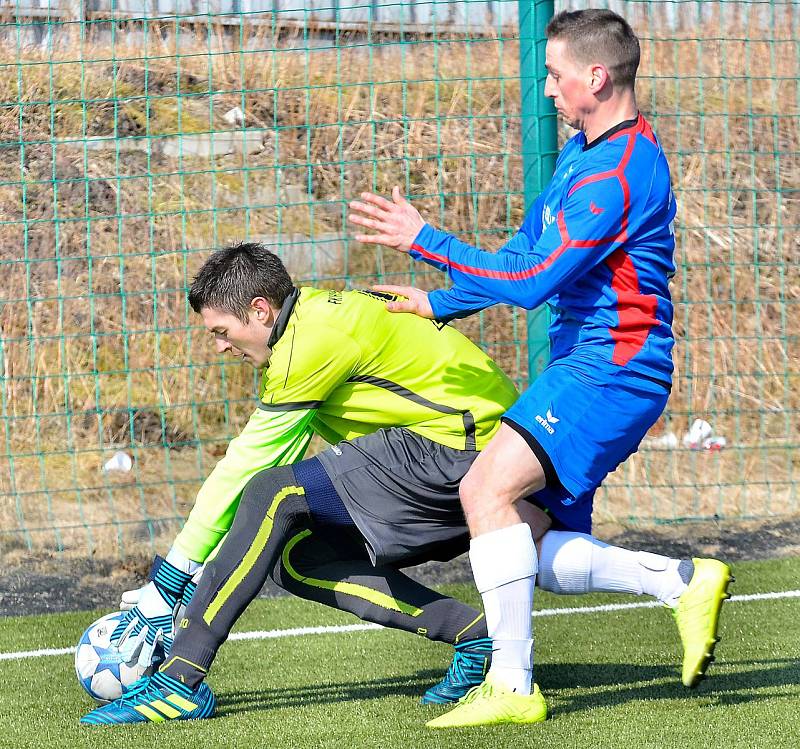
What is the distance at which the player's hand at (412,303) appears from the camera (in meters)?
3.47

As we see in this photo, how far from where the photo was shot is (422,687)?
374cm

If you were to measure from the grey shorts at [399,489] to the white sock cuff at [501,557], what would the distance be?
9.6 inches

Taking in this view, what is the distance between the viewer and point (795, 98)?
791cm

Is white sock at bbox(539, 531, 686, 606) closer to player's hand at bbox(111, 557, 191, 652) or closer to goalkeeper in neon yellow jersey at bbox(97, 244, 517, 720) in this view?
goalkeeper in neon yellow jersey at bbox(97, 244, 517, 720)

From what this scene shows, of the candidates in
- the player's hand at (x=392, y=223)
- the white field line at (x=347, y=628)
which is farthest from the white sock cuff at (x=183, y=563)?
the white field line at (x=347, y=628)

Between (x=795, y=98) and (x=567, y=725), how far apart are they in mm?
5861

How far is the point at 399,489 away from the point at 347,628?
57.3 inches

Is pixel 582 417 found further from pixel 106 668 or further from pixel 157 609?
pixel 106 668

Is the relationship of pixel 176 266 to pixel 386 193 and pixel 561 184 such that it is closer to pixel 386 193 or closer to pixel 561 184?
pixel 386 193

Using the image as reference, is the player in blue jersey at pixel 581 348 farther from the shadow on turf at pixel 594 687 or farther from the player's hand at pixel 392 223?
the shadow on turf at pixel 594 687

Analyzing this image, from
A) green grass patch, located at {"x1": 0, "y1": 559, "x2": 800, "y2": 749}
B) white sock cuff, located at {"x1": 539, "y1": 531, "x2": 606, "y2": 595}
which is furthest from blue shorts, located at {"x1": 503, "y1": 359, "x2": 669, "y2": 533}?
green grass patch, located at {"x1": 0, "y1": 559, "x2": 800, "y2": 749}

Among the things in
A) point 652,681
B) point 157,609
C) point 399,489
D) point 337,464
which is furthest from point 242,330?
point 652,681

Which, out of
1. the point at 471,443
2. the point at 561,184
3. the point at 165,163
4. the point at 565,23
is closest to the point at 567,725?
the point at 471,443

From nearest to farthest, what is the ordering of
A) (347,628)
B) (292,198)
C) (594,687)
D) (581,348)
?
(581,348) → (594,687) → (347,628) → (292,198)
